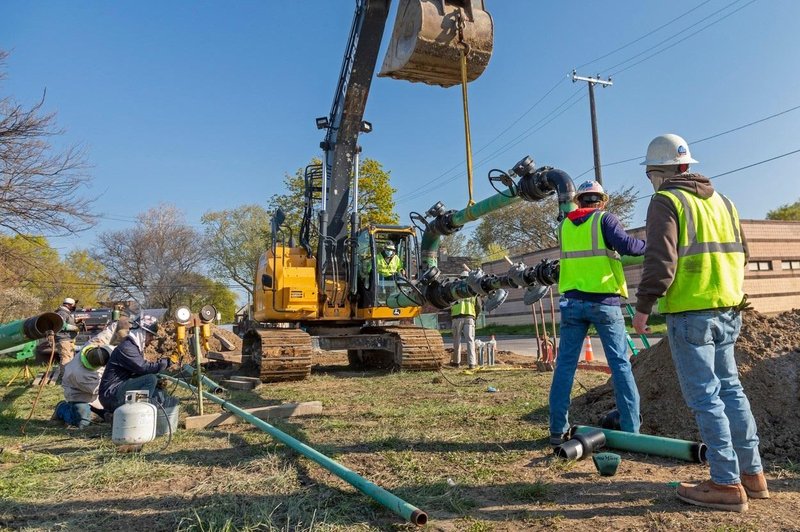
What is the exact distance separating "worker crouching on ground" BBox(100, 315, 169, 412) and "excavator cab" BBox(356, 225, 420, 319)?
4.51 meters

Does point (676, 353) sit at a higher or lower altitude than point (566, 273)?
lower

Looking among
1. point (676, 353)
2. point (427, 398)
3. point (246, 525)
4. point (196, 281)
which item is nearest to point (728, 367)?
point (676, 353)

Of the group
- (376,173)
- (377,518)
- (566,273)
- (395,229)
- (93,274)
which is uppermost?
(376,173)

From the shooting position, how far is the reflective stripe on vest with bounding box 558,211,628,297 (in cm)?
396

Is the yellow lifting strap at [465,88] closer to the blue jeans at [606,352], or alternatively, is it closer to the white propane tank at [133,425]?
the blue jeans at [606,352]

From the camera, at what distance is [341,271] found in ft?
33.0

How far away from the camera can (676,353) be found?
303 centimetres

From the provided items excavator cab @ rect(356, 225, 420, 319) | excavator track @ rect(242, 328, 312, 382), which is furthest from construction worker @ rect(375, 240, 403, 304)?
excavator track @ rect(242, 328, 312, 382)

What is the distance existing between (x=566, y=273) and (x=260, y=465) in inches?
104

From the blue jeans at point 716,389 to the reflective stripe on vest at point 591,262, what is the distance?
2.96 feet

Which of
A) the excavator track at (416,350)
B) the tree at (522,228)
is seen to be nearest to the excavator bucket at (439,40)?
the excavator track at (416,350)

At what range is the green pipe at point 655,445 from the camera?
131 inches

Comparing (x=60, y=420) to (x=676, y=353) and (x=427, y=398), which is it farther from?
(x=676, y=353)

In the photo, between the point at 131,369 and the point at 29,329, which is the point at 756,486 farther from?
the point at 29,329
